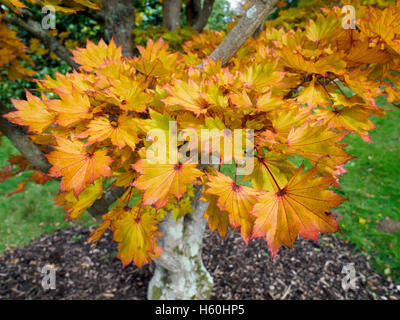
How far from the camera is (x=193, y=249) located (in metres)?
1.88

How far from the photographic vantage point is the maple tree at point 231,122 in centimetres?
64

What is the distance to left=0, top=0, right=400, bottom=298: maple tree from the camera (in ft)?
2.10

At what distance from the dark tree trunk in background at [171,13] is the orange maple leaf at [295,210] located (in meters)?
2.46

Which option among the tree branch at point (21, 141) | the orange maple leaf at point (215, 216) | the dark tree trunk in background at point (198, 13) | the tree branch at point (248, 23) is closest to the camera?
the orange maple leaf at point (215, 216)

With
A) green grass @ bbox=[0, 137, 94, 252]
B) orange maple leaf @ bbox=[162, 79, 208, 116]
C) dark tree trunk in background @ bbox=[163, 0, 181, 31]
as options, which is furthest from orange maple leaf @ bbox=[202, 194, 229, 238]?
dark tree trunk in background @ bbox=[163, 0, 181, 31]

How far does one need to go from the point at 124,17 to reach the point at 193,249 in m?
1.96

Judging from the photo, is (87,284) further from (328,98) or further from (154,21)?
(154,21)

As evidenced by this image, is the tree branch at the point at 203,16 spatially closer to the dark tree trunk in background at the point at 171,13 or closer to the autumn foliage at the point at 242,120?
the dark tree trunk in background at the point at 171,13

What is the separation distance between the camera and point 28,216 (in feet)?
9.78

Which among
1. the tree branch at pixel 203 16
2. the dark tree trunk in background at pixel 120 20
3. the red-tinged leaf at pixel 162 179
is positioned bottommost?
the red-tinged leaf at pixel 162 179

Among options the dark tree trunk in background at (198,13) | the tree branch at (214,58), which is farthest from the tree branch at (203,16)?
the tree branch at (214,58)

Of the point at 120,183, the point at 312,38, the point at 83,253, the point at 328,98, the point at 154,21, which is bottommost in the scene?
the point at 83,253

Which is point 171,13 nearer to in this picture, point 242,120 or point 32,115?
point 32,115
